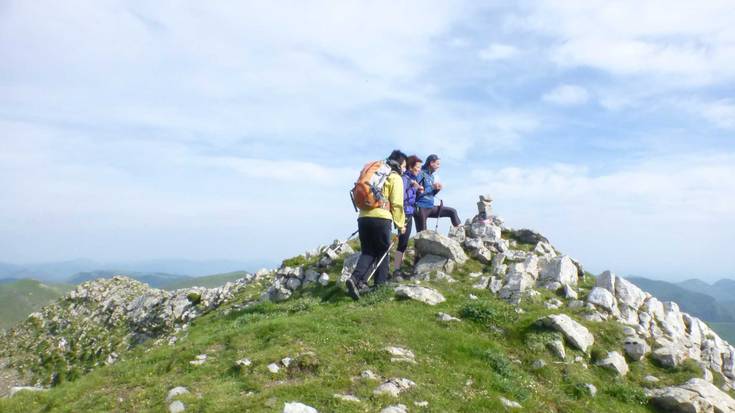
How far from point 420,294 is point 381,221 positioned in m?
3.25

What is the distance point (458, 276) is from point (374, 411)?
1173 cm

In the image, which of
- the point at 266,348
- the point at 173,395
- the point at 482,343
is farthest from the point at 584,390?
the point at 173,395

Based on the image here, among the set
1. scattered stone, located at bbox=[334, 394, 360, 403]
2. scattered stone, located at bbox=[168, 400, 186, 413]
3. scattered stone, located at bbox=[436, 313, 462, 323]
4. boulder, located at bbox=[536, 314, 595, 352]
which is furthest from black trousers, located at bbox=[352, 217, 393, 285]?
scattered stone, located at bbox=[168, 400, 186, 413]

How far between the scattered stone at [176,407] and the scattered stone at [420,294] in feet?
29.7

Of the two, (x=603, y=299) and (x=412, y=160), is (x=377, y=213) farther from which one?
(x=603, y=299)

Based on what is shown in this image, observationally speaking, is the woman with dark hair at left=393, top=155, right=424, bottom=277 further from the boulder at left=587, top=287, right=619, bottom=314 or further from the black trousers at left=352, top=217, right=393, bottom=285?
the boulder at left=587, top=287, right=619, bottom=314

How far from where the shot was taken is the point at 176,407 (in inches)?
380

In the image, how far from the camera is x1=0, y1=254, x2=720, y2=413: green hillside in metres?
10.4

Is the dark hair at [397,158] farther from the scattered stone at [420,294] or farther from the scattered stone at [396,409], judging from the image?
the scattered stone at [396,409]

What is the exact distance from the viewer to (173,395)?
Result: 10258 mm

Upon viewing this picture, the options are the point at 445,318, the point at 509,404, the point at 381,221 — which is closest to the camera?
the point at 509,404

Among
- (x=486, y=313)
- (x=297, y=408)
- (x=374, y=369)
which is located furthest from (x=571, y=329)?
(x=297, y=408)

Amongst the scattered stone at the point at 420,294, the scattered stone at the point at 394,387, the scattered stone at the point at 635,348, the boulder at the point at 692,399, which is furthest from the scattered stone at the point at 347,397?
the scattered stone at the point at 635,348

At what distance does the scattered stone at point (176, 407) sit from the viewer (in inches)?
376
